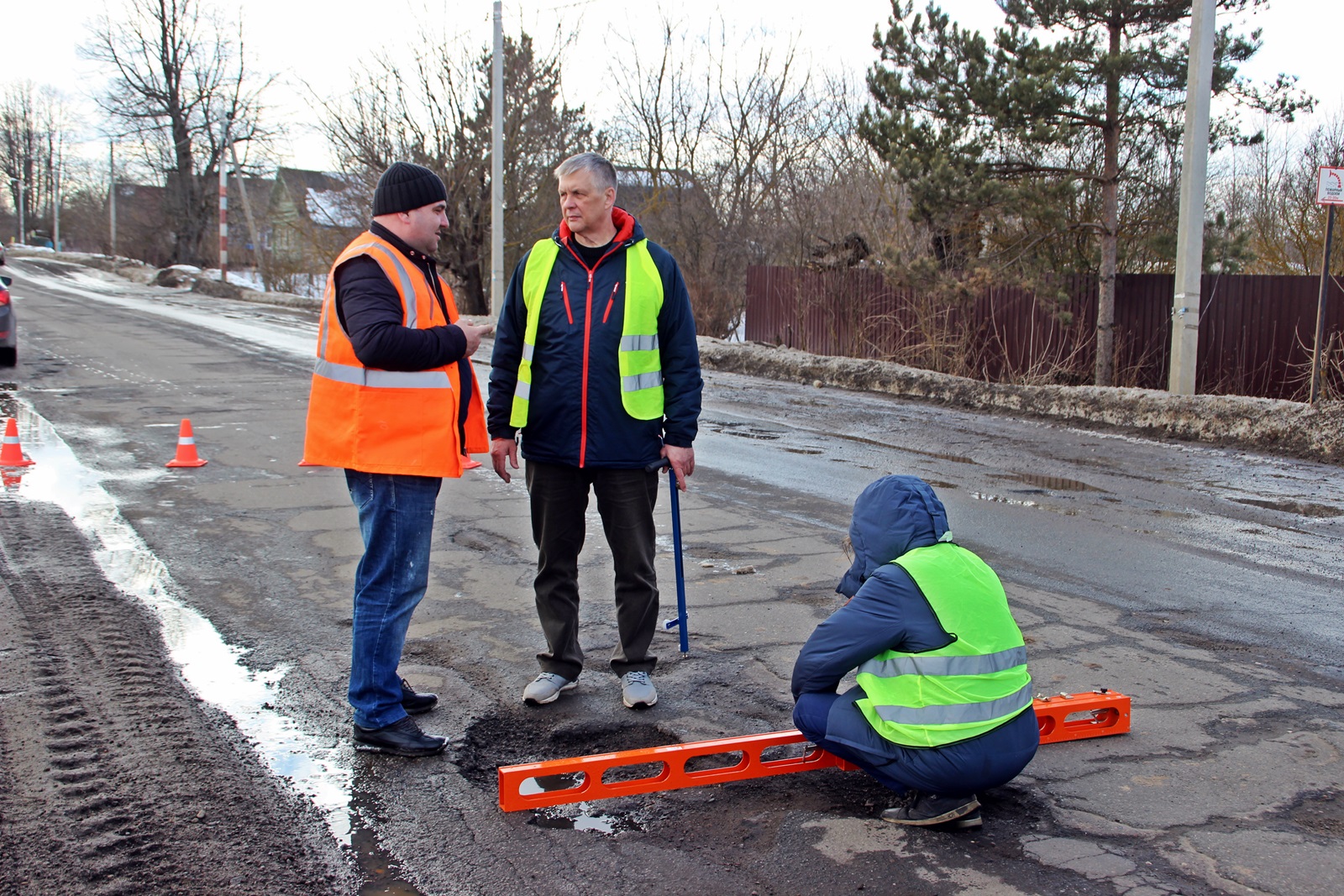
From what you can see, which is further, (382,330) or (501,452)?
(501,452)

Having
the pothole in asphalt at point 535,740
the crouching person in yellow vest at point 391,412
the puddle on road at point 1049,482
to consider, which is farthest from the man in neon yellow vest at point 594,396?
the puddle on road at point 1049,482

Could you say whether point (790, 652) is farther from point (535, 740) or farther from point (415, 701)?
point (415, 701)

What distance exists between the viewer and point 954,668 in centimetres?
298

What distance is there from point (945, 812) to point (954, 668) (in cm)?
42

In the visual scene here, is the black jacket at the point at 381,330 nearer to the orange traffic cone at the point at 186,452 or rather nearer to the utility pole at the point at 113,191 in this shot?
the orange traffic cone at the point at 186,452

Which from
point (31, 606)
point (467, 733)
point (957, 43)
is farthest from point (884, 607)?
point (957, 43)

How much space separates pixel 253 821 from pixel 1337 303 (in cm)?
1348

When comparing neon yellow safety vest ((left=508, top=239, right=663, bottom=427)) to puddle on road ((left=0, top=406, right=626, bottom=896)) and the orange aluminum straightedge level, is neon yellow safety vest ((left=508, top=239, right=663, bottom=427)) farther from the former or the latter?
puddle on road ((left=0, top=406, right=626, bottom=896))

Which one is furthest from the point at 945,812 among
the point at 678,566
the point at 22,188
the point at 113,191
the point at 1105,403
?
the point at 22,188

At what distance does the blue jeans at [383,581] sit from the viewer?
11.4ft

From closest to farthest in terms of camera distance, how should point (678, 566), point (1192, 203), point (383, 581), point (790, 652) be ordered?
point (383, 581) → point (678, 566) → point (790, 652) → point (1192, 203)

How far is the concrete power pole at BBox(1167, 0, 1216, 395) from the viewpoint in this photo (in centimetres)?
1184

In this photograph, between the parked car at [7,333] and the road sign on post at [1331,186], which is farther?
the parked car at [7,333]

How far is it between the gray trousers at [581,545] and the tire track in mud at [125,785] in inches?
43.9
